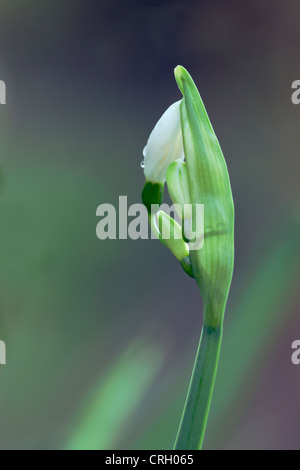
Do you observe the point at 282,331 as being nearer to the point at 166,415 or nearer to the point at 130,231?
the point at 166,415

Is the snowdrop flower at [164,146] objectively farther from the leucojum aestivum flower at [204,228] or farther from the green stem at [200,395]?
the green stem at [200,395]

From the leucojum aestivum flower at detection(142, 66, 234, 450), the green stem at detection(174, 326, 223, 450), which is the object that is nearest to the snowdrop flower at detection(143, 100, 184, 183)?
the leucojum aestivum flower at detection(142, 66, 234, 450)

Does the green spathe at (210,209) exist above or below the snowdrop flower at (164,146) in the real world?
below

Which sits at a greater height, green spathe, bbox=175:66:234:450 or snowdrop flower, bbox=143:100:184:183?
snowdrop flower, bbox=143:100:184:183

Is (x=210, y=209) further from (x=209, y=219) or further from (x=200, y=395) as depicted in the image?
(x=200, y=395)

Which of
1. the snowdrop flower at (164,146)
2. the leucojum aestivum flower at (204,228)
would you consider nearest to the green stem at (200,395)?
the leucojum aestivum flower at (204,228)

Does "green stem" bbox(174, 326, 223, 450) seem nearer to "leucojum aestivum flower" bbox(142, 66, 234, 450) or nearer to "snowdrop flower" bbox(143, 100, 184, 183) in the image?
"leucojum aestivum flower" bbox(142, 66, 234, 450)
